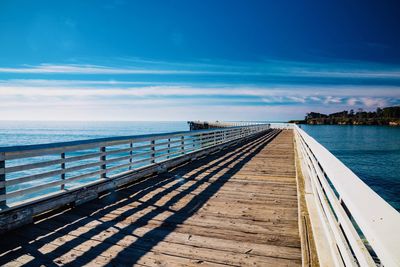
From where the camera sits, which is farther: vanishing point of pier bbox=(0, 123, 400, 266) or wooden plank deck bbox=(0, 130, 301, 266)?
wooden plank deck bbox=(0, 130, 301, 266)

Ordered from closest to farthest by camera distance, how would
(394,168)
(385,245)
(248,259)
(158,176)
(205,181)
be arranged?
(385,245) < (248,259) < (205,181) < (158,176) < (394,168)

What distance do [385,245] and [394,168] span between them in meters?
31.1

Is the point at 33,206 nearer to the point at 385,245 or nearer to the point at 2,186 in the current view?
the point at 2,186

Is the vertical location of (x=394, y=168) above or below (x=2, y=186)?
below

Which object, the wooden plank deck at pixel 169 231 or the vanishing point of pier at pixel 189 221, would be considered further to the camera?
the wooden plank deck at pixel 169 231

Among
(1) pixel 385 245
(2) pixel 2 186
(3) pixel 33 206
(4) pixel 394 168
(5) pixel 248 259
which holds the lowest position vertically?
(4) pixel 394 168

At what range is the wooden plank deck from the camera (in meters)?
3.21

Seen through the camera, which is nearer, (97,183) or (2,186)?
(2,186)

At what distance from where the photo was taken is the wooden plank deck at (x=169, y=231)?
3.21 metres

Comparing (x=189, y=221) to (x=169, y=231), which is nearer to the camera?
(x=169, y=231)

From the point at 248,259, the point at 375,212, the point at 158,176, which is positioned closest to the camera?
the point at 375,212

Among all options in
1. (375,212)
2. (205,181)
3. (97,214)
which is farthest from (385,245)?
(205,181)

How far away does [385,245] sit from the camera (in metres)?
0.92

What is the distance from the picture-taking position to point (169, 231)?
13.0 feet
